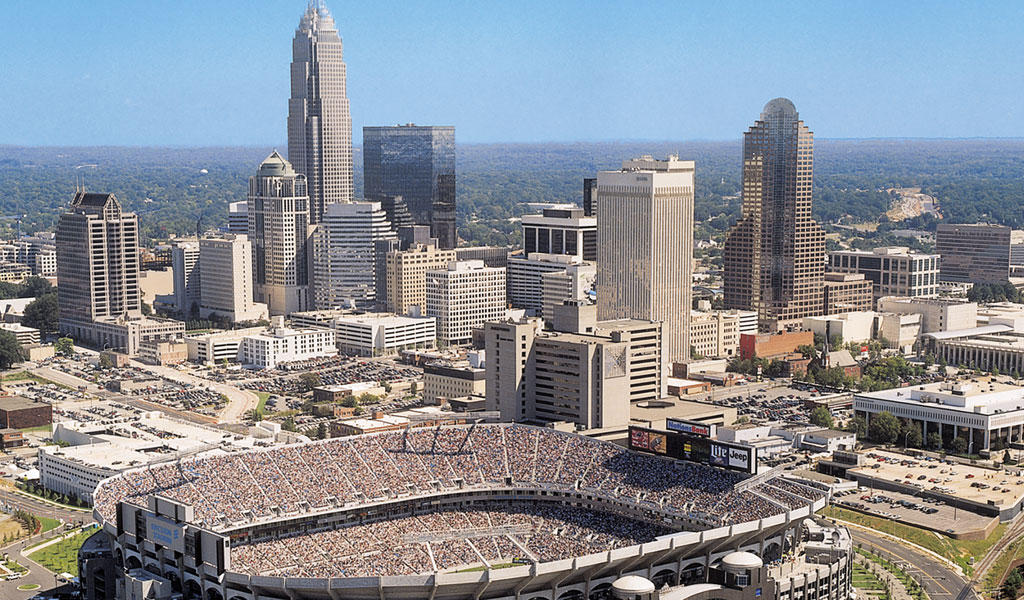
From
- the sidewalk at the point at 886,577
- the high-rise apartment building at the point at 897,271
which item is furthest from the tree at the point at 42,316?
the sidewalk at the point at 886,577

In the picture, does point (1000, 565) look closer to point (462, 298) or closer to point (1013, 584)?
point (1013, 584)

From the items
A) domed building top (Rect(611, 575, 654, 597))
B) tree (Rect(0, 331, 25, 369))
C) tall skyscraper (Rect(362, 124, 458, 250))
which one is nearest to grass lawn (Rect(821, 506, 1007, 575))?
domed building top (Rect(611, 575, 654, 597))

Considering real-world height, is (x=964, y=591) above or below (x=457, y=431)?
below

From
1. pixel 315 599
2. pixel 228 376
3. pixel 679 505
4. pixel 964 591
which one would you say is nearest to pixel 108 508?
pixel 315 599

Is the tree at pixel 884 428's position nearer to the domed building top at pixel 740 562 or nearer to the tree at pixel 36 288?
the domed building top at pixel 740 562

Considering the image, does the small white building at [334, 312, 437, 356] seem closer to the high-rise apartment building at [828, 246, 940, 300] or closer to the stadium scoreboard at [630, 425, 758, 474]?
the high-rise apartment building at [828, 246, 940, 300]

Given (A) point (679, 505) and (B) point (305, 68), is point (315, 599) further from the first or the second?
(B) point (305, 68)
